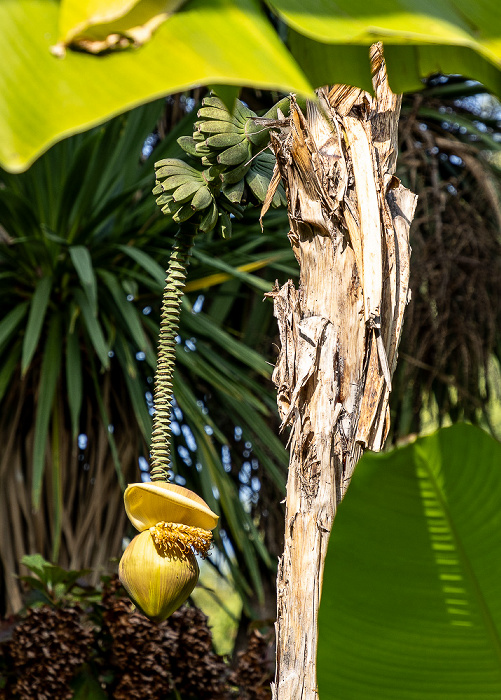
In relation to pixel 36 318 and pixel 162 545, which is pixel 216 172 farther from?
pixel 36 318

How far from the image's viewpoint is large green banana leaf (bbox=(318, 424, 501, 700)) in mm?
226

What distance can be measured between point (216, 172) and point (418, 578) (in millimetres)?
360

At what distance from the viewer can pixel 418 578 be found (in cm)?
24

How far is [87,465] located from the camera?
167 cm

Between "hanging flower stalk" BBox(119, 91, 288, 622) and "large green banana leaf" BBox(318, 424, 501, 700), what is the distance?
182 mm

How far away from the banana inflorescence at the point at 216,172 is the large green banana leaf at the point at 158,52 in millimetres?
328


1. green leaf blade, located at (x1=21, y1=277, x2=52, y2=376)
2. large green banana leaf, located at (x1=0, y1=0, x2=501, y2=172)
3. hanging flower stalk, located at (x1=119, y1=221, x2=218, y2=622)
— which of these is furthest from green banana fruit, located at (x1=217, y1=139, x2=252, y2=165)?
green leaf blade, located at (x1=21, y1=277, x2=52, y2=376)

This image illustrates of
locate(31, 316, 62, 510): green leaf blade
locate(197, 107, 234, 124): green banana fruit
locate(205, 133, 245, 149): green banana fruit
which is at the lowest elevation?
locate(205, 133, 245, 149): green banana fruit

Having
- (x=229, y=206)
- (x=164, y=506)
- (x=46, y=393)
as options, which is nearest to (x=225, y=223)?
(x=229, y=206)

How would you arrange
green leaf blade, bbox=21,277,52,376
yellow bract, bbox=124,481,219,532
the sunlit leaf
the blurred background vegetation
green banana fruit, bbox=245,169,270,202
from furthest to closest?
the blurred background vegetation → green leaf blade, bbox=21,277,52,376 → green banana fruit, bbox=245,169,270,202 → yellow bract, bbox=124,481,219,532 → the sunlit leaf

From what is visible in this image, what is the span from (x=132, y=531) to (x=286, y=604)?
4.16 feet

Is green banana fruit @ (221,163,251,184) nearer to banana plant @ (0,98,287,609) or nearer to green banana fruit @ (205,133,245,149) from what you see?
green banana fruit @ (205,133,245,149)

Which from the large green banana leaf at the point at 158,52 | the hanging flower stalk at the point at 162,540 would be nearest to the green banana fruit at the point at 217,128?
the hanging flower stalk at the point at 162,540

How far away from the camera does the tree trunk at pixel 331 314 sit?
1.41ft
